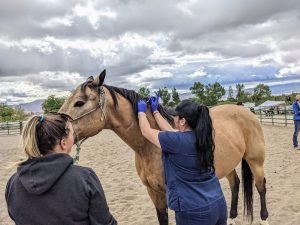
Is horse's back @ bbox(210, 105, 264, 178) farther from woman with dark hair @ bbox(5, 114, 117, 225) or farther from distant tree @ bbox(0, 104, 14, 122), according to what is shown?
distant tree @ bbox(0, 104, 14, 122)

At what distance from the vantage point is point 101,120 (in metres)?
3.08

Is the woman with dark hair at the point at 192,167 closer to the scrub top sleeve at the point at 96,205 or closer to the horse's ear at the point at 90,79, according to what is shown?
the scrub top sleeve at the point at 96,205

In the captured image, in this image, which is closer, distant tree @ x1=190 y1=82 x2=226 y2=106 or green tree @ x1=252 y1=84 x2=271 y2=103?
distant tree @ x1=190 y1=82 x2=226 y2=106

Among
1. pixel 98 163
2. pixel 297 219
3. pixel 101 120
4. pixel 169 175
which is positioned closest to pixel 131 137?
pixel 101 120

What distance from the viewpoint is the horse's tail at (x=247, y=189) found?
4.34m

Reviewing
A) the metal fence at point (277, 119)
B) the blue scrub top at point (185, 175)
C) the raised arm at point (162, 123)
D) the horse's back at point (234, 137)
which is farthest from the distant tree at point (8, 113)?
the blue scrub top at point (185, 175)

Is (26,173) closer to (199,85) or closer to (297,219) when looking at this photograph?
(297,219)

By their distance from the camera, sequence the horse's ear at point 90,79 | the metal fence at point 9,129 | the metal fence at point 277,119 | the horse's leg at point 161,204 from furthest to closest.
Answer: the metal fence at point 9,129 < the metal fence at point 277,119 < the horse's leg at point 161,204 < the horse's ear at point 90,79

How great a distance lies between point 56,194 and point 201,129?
1.06 meters

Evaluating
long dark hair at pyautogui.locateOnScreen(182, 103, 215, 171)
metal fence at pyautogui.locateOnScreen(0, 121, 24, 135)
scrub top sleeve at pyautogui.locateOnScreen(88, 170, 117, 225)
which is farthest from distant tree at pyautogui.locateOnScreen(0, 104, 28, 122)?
scrub top sleeve at pyautogui.locateOnScreen(88, 170, 117, 225)

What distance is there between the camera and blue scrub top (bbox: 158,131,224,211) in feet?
7.12

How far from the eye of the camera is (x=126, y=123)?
316cm

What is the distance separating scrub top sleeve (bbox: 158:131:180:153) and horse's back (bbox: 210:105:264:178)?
5.00 ft

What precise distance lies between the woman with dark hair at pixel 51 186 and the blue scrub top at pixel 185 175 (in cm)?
82
